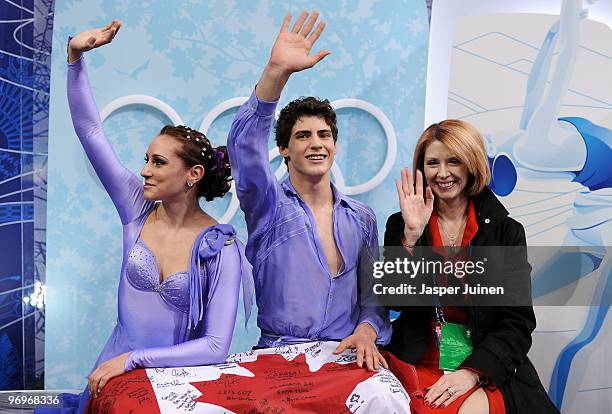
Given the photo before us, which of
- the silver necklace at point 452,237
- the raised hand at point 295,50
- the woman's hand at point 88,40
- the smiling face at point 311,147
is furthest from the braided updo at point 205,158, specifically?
the silver necklace at point 452,237

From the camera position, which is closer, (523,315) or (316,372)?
(316,372)

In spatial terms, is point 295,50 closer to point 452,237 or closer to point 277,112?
point 452,237

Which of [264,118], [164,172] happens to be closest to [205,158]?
[164,172]

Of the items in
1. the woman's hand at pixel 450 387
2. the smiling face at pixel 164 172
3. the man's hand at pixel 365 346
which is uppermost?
the smiling face at pixel 164 172

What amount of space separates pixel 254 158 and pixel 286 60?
37cm

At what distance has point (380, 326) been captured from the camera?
2.73 metres

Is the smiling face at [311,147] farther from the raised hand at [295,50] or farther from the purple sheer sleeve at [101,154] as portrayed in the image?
the purple sheer sleeve at [101,154]

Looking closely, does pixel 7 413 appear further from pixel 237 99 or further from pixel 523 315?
pixel 523 315

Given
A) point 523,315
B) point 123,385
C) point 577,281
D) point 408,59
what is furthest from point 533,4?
point 123,385

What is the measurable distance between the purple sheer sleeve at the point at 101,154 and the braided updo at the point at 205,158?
0.21 meters

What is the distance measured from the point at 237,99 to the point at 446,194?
1467 mm

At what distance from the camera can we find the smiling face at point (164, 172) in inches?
102

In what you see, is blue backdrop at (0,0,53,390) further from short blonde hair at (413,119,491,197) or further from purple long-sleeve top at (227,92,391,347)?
short blonde hair at (413,119,491,197)
